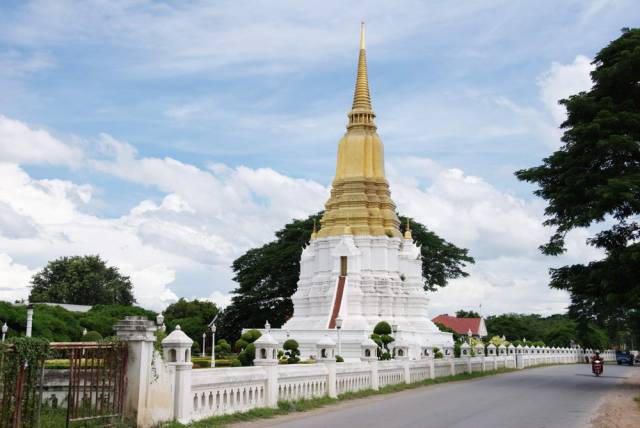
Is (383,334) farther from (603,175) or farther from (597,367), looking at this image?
(603,175)

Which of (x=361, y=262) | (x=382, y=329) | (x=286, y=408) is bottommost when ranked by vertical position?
(x=286, y=408)

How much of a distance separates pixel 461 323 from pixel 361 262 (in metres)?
35.6

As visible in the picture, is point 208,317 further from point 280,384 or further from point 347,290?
point 280,384

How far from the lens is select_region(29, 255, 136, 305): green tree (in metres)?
80.0

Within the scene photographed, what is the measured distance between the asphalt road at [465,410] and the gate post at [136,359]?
3302 millimetres

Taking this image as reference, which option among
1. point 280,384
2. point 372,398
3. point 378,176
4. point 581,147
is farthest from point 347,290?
point 280,384

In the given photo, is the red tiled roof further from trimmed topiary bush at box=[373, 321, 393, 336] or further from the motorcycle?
the motorcycle

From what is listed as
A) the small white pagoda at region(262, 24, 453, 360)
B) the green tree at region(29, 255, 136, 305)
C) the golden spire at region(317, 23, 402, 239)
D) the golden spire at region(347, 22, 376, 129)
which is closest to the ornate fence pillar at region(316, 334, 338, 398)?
the small white pagoda at region(262, 24, 453, 360)

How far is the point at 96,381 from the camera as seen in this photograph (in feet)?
38.1

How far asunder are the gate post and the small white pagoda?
29670 millimetres

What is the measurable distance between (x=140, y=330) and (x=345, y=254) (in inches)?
1410

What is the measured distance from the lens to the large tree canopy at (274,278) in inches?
2237

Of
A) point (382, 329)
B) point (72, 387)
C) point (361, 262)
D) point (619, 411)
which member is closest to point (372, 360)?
point (619, 411)

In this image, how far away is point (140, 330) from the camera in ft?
40.4
